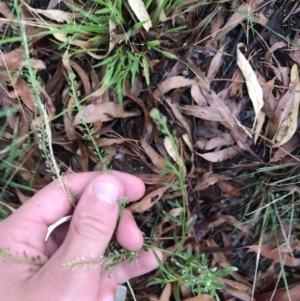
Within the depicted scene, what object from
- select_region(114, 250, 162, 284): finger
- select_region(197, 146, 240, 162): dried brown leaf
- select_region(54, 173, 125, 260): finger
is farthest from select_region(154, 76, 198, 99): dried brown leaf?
select_region(114, 250, 162, 284): finger

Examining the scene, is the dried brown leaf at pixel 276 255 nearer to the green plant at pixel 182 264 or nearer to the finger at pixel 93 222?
the green plant at pixel 182 264

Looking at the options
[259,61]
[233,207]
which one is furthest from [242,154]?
[259,61]

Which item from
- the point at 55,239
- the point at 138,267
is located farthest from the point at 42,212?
the point at 138,267

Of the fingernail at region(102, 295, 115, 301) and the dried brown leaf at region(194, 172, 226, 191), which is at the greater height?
the dried brown leaf at region(194, 172, 226, 191)

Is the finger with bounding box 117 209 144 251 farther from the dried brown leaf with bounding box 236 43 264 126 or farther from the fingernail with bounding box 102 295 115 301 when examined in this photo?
the dried brown leaf with bounding box 236 43 264 126

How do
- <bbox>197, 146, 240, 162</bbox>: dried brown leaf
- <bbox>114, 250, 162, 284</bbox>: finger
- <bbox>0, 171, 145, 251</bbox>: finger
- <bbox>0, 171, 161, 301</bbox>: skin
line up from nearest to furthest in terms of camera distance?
<bbox>0, 171, 161, 301</bbox>: skin → <bbox>0, 171, 145, 251</bbox>: finger → <bbox>114, 250, 162, 284</bbox>: finger → <bbox>197, 146, 240, 162</bbox>: dried brown leaf

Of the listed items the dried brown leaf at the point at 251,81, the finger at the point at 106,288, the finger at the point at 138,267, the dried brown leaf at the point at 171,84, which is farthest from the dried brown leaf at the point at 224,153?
the finger at the point at 106,288

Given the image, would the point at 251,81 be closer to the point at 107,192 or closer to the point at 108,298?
the point at 107,192
